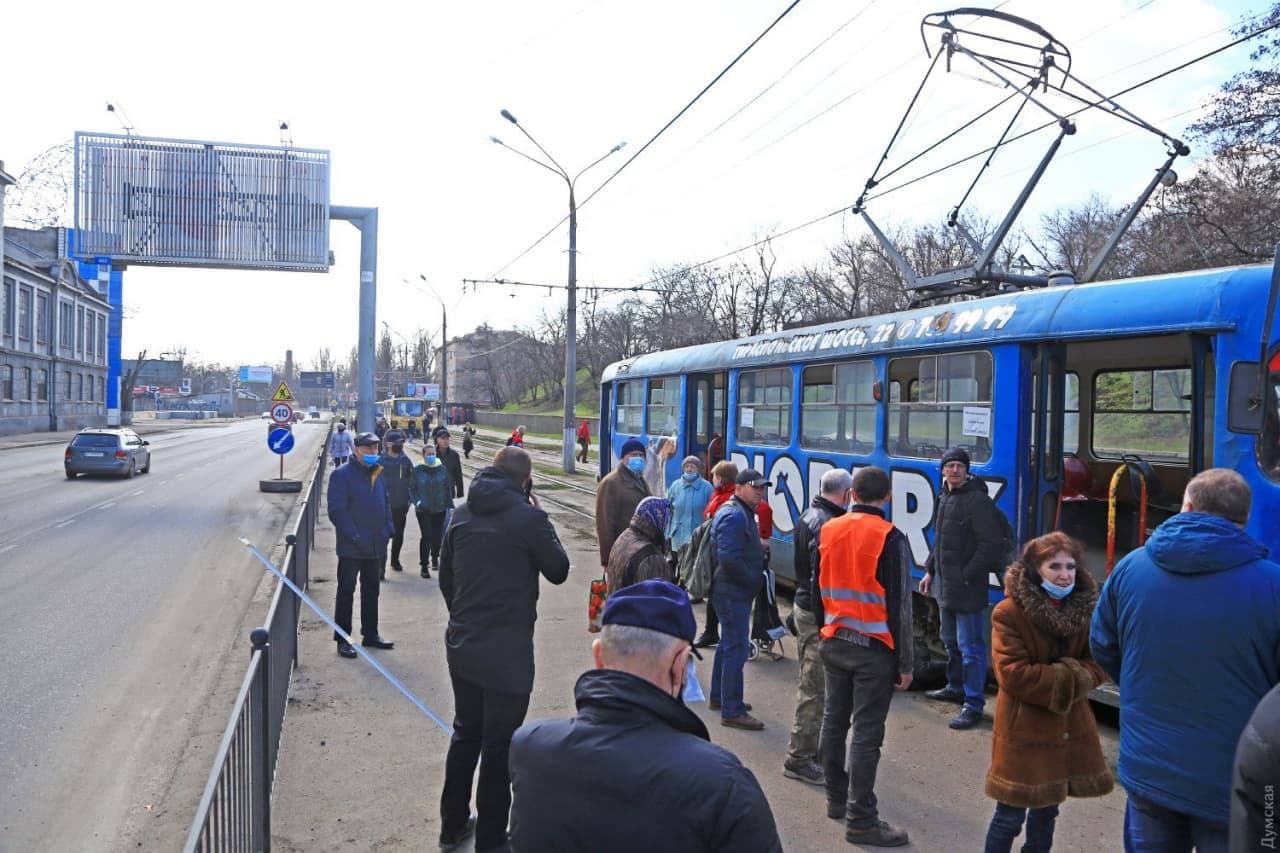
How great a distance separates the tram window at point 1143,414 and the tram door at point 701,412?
222 inches

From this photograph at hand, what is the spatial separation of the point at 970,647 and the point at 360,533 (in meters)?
4.98

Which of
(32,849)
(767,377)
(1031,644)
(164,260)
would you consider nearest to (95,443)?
(164,260)

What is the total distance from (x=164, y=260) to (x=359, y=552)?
19.1 meters

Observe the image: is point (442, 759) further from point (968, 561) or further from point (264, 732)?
point (968, 561)

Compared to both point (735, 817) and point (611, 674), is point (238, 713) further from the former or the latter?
point (735, 817)

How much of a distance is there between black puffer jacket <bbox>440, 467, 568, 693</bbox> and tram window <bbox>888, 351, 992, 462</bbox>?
444cm

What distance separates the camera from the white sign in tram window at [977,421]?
794 centimetres

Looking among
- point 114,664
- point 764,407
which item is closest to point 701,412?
point 764,407

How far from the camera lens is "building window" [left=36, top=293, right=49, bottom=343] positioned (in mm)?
62688

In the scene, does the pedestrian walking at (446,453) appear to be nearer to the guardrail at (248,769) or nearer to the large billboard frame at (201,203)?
the guardrail at (248,769)

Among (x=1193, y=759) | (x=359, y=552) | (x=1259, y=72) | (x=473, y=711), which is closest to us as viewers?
(x=1193, y=759)

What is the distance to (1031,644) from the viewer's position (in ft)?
13.5

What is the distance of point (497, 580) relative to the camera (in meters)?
4.72

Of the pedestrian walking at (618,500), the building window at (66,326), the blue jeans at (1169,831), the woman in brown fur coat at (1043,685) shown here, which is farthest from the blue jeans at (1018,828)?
the building window at (66,326)
